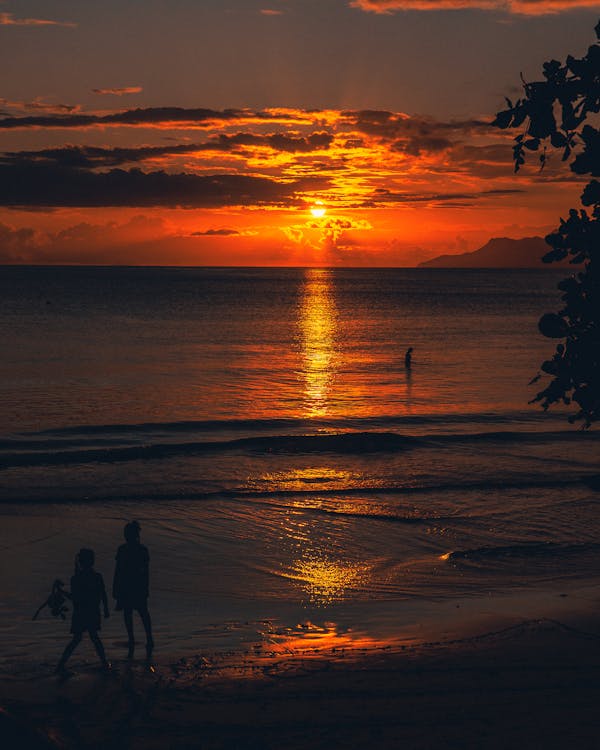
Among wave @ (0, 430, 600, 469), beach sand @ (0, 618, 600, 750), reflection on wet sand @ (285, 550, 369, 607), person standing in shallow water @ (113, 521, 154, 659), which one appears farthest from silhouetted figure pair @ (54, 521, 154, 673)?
wave @ (0, 430, 600, 469)

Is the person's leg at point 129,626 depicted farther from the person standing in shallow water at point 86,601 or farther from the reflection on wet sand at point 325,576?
the reflection on wet sand at point 325,576

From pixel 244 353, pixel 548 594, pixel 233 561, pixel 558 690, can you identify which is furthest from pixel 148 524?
pixel 244 353

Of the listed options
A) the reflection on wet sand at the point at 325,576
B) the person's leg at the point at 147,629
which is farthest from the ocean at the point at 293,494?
the person's leg at the point at 147,629

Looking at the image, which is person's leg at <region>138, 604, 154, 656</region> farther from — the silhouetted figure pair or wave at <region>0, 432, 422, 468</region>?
wave at <region>0, 432, 422, 468</region>

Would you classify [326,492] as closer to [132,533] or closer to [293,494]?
[293,494]

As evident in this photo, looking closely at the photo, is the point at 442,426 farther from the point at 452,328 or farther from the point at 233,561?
the point at 452,328

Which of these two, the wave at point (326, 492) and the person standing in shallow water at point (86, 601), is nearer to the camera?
the person standing in shallow water at point (86, 601)

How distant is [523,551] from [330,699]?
398 inches

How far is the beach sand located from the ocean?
116cm

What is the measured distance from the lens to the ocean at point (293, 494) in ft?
52.2

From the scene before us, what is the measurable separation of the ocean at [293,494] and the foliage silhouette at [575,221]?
6.06m

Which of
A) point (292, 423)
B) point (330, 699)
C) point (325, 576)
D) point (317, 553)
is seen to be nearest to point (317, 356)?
point (292, 423)

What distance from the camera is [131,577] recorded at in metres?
12.7

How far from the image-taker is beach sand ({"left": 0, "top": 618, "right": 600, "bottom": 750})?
9594mm
